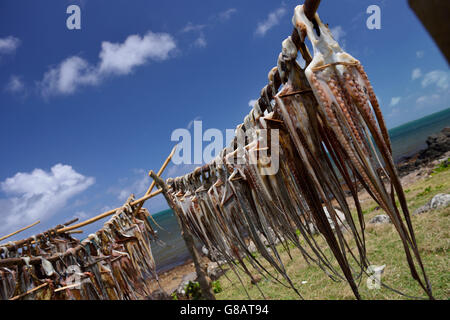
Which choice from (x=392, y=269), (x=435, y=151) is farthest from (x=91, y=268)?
(x=435, y=151)

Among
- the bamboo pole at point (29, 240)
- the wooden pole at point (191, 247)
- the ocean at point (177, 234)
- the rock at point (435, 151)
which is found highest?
the bamboo pole at point (29, 240)

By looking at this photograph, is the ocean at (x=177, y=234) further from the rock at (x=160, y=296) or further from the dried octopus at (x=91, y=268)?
the rock at (x=160, y=296)

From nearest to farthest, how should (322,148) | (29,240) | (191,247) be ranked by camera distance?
(322,148)
(29,240)
(191,247)

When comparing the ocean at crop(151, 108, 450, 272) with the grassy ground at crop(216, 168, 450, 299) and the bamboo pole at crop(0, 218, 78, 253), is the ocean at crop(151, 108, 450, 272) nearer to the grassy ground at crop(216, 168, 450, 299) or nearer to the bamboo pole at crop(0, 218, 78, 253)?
the bamboo pole at crop(0, 218, 78, 253)

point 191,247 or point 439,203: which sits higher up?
point 191,247

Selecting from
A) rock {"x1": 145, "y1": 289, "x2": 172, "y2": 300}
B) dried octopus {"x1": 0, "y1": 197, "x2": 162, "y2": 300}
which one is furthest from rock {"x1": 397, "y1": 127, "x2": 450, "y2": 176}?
dried octopus {"x1": 0, "y1": 197, "x2": 162, "y2": 300}

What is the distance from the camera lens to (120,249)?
194 inches

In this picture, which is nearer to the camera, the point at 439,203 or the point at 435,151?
the point at 439,203

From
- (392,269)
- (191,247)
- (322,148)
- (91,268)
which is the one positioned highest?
(322,148)

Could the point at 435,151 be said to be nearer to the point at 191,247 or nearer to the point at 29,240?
the point at 191,247

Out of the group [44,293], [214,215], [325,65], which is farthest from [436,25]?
A: [44,293]

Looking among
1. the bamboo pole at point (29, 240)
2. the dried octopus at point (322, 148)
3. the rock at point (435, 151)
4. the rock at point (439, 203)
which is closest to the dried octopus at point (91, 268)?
the bamboo pole at point (29, 240)

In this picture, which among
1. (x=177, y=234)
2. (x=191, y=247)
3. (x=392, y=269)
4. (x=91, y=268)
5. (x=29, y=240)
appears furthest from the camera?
(x=177, y=234)
